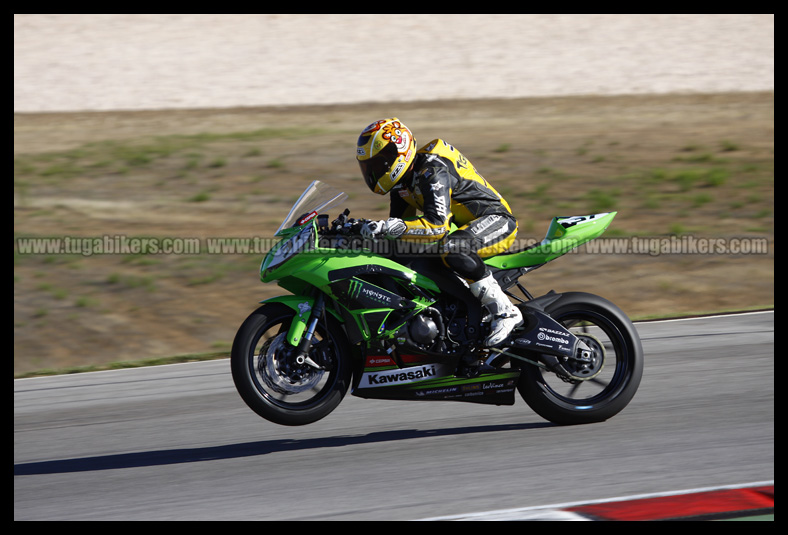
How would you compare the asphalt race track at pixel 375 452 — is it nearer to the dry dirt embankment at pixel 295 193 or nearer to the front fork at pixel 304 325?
the front fork at pixel 304 325

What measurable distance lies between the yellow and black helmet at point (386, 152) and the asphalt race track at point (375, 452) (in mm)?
1723

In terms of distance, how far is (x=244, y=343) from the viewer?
227 inches

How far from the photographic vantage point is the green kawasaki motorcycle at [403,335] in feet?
19.3

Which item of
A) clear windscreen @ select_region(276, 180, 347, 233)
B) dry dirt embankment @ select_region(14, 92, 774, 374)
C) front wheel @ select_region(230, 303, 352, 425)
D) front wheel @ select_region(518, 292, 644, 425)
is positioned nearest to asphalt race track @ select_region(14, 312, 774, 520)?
front wheel @ select_region(518, 292, 644, 425)

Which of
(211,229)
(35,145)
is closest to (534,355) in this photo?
(211,229)

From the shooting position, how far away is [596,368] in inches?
239

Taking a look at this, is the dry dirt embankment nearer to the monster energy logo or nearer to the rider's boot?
the monster energy logo

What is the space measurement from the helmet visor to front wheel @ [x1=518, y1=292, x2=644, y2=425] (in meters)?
1.41

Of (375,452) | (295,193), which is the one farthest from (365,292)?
(295,193)

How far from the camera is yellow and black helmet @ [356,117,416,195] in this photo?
5855 millimetres

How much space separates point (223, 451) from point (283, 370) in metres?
0.68

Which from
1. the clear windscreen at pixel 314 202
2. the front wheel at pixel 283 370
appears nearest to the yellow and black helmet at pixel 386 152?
Result: the clear windscreen at pixel 314 202

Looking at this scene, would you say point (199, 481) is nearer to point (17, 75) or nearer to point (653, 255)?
point (653, 255)

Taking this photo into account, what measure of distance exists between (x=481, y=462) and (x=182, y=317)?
588cm
